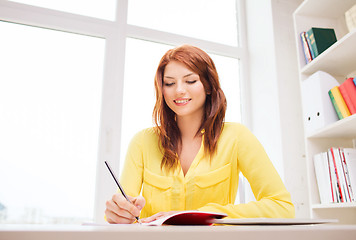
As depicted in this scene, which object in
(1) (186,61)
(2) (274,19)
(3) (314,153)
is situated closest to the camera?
(1) (186,61)

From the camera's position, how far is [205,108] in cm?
134

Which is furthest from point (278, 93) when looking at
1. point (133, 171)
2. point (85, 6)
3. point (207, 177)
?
point (85, 6)

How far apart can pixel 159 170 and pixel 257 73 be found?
5.15 ft

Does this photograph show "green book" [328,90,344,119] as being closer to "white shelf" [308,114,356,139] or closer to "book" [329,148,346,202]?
"white shelf" [308,114,356,139]

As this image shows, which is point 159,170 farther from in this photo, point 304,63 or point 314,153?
point 304,63

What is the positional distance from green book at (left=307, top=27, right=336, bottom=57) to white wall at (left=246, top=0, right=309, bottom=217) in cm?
39

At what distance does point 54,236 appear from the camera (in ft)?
0.62

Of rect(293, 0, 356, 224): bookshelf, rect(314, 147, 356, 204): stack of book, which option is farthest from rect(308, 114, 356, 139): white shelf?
rect(314, 147, 356, 204): stack of book

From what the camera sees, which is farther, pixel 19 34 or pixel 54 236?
pixel 19 34

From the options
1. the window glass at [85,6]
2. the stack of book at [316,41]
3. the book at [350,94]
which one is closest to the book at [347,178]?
the book at [350,94]

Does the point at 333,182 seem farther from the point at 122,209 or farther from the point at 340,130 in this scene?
the point at 122,209

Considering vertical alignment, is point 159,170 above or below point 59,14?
below

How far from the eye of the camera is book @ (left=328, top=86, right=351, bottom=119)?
1572 millimetres

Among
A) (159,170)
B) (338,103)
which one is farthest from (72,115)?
(338,103)
